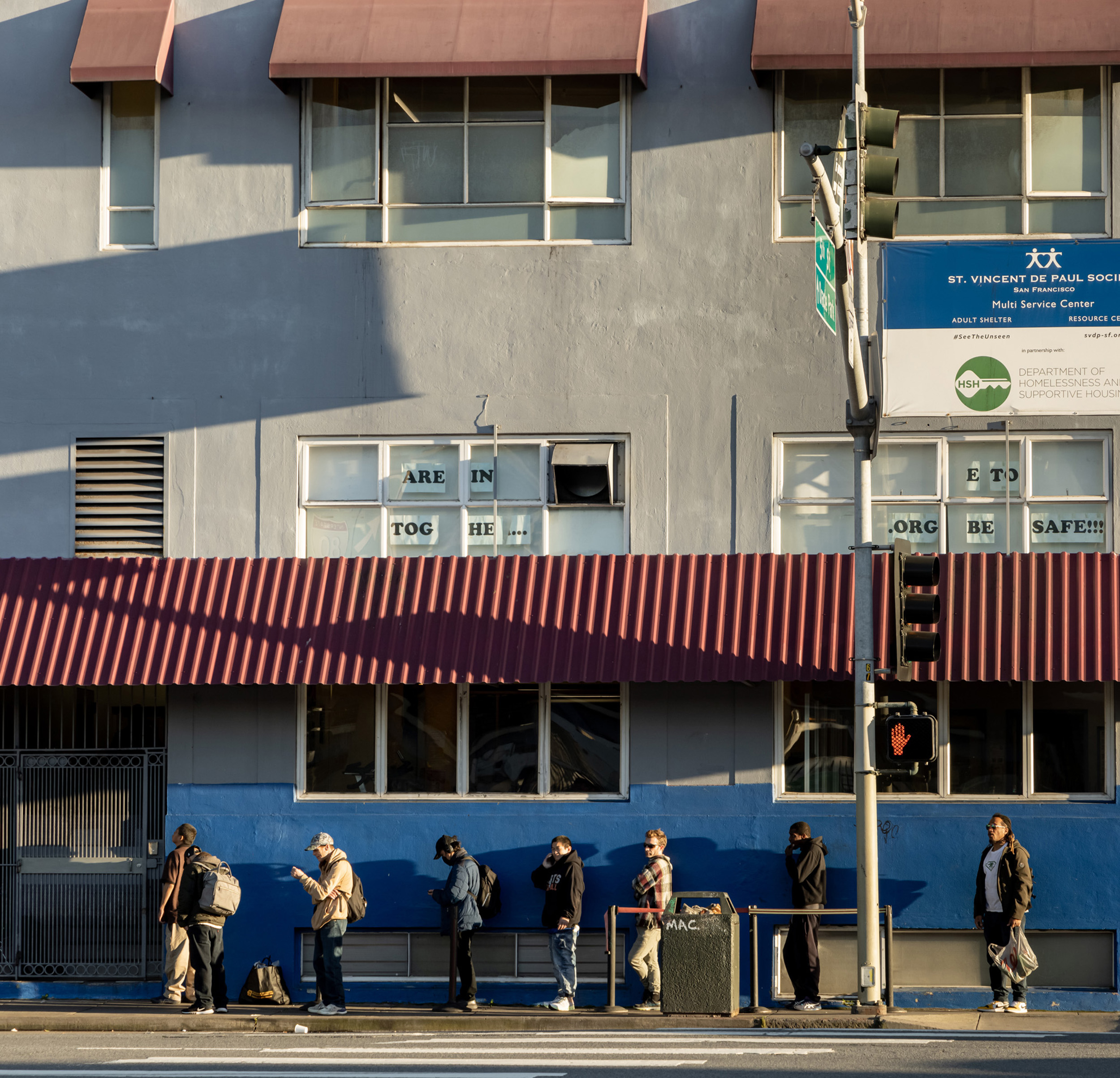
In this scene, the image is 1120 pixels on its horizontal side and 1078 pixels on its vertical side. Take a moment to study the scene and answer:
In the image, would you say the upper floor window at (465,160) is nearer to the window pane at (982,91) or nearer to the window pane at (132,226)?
the window pane at (132,226)

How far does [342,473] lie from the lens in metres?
17.7

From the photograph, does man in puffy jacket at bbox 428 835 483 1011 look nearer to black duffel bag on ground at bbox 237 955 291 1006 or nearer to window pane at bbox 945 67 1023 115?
black duffel bag on ground at bbox 237 955 291 1006

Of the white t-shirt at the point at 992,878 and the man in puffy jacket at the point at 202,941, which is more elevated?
the white t-shirt at the point at 992,878

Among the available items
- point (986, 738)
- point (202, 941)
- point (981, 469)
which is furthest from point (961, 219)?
point (202, 941)

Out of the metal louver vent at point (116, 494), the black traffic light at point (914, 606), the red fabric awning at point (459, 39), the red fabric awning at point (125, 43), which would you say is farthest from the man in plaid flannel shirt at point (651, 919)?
the red fabric awning at point (125, 43)

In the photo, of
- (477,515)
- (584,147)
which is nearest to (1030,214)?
(584,147)

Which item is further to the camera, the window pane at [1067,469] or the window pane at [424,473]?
the window pane at [424,473]

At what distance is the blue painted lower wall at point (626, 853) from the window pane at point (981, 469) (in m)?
3.27

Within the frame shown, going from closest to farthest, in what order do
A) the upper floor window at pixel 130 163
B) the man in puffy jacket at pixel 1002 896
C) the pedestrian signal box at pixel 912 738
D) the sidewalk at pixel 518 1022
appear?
the pedestrian signal box at pixel 912 738 → the sidewalk at pixel 518 1022 → the man in puffy jacket at pixel 1002 896 → the upper floor window at pixel 130 163

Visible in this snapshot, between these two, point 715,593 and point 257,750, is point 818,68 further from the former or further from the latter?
point 257,750

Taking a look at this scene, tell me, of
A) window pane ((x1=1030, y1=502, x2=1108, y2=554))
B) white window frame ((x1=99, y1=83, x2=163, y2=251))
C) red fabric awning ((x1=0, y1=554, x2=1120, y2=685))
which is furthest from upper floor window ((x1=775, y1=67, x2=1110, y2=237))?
white window frame ((x1=99, y1=83, x2=163, y2=251))

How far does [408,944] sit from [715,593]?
4.88 m

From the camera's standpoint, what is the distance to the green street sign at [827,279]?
1347cm

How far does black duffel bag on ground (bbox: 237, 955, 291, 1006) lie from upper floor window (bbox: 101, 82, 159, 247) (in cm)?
789
